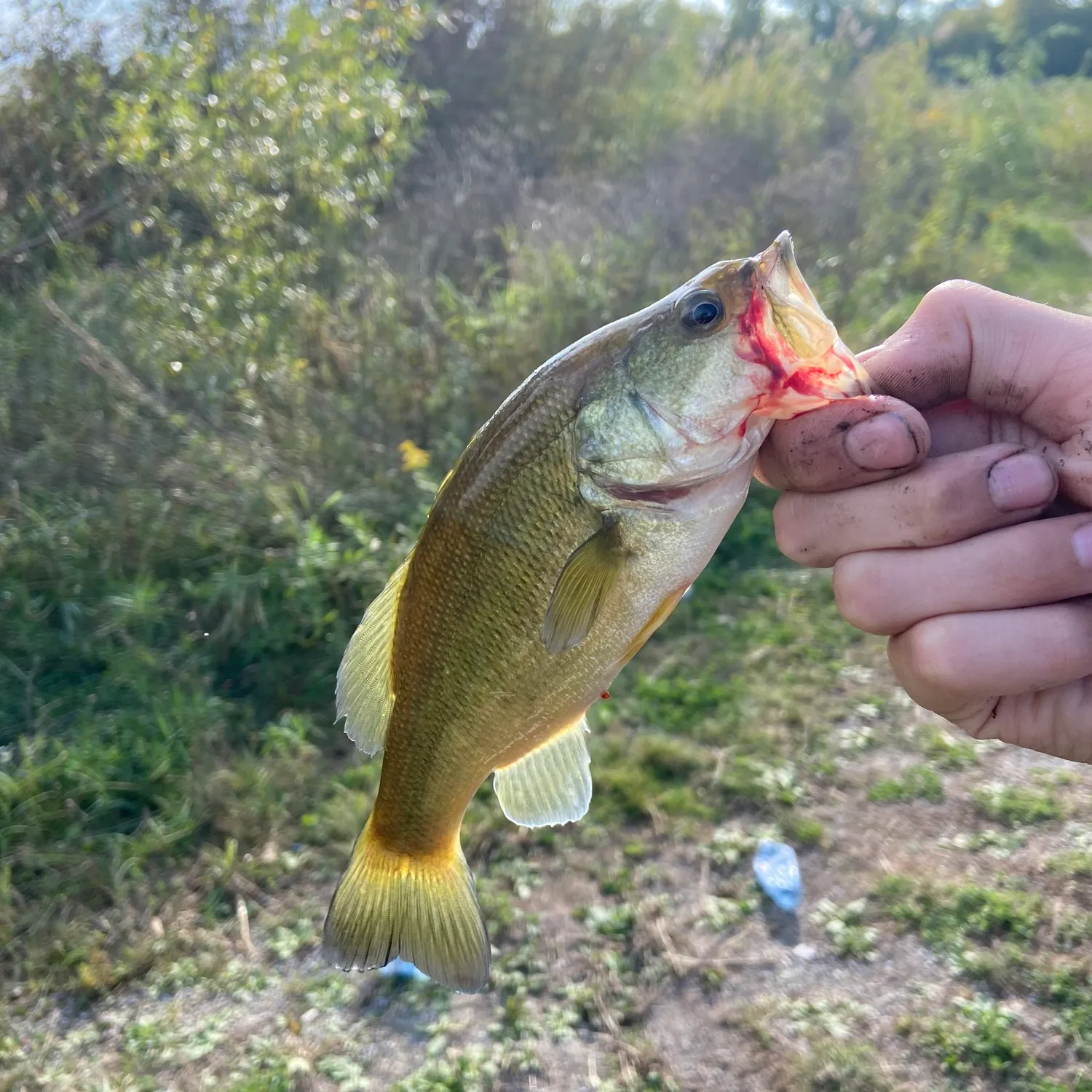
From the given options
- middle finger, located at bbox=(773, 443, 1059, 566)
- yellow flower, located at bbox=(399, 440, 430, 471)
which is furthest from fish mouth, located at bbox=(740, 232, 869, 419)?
yellow flower, located at bbox=(399, 440, 430, 471)

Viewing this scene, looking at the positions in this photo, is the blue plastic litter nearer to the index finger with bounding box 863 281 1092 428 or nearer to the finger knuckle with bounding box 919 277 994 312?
the index finger with bounding box 863 281 1092 428

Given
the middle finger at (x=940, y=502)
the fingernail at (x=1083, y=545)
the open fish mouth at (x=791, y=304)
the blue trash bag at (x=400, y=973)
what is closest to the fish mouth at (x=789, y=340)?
the open fish mouth at (x=791, y=304)

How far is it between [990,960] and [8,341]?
516cm

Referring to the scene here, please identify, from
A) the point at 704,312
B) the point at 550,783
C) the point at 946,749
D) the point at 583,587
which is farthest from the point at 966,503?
the point at 946,749

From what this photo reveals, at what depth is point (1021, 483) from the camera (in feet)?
4.49

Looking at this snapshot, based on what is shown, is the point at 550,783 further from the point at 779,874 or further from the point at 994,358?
the point at 779,874

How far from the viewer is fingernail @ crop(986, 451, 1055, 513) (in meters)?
1.37

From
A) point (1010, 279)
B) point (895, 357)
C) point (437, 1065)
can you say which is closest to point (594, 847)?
point (437, 1065)

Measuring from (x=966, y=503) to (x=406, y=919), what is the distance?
126cm

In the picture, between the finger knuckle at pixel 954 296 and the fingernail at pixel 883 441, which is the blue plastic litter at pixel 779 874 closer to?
the fingernail at pixel 883 441

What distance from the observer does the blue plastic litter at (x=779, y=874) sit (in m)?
2.73

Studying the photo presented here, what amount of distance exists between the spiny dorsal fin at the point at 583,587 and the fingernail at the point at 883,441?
438 mm

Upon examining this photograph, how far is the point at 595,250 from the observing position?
228 inches

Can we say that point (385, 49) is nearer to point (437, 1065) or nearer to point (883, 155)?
point (883, 155)
